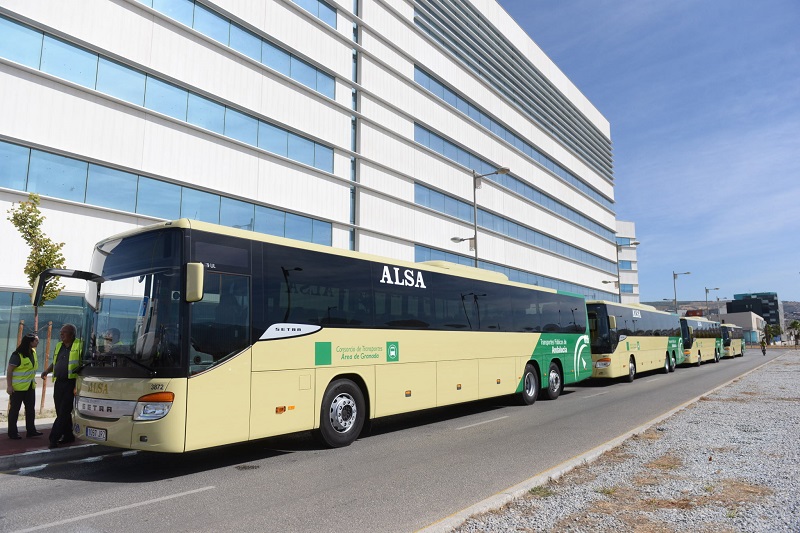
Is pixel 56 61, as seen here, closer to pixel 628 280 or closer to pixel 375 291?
pixel 375 291

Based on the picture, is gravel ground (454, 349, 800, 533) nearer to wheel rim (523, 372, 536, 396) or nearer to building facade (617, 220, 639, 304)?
wheel rim (523, 372, 536, 396)

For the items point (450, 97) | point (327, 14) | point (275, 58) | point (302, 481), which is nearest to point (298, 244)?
point (302, 481)

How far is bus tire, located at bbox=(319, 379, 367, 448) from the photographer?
28.2ft

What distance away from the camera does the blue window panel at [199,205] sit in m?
21.0

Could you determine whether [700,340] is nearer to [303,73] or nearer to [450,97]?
[450,97]

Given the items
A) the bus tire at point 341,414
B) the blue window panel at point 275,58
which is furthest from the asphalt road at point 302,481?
the blue window panel at point 275,58

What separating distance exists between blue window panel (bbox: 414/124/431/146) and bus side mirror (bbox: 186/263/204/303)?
28824 mm

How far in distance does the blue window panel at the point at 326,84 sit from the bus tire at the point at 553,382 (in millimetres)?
18791

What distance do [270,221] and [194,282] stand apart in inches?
714

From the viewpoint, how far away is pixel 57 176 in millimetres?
17484

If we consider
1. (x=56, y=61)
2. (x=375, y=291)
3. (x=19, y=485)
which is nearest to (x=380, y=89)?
(x=56, y=61)

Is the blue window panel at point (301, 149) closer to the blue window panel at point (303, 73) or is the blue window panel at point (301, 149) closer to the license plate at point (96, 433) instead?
the blue window panel at point (303, 73)

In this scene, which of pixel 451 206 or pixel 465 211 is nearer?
pixel 451 206

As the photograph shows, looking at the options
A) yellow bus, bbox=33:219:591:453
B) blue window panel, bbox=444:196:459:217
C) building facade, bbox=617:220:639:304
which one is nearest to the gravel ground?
yellow bus, bbox=33:219:591:453
